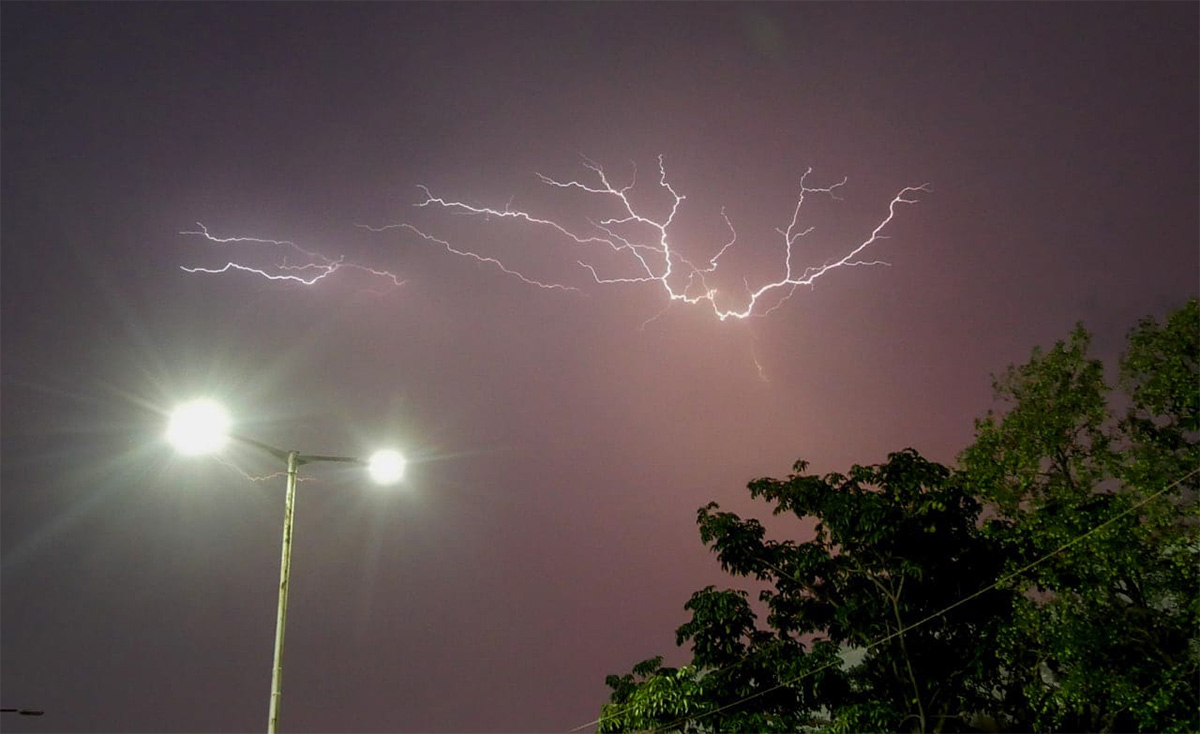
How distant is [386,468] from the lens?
964cm

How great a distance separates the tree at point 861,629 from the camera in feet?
46.5

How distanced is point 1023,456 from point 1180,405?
1927mm

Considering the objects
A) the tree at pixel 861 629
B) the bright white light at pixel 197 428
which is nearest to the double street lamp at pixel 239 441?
the bright white light at pixel 197 428

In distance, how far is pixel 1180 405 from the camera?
11266 mm

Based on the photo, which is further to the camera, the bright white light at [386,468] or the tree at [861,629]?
the tree at [861,629]

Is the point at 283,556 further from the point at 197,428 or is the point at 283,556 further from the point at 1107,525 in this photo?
the point at 1107,525

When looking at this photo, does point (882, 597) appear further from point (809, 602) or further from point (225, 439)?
point (225, 439)

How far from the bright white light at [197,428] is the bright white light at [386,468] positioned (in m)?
1.74

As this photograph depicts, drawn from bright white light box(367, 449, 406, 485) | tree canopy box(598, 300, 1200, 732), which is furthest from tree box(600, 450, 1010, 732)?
bright white light box(367, 449, 406, 485)

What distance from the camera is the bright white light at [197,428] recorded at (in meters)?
8.27

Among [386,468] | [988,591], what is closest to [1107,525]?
[988,591]

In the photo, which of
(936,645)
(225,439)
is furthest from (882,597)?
(225,439)

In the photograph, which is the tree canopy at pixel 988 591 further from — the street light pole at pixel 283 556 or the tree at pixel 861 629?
the street light pole at pixel 283 556

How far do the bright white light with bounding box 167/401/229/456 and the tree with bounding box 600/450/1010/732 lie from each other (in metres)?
8.48
